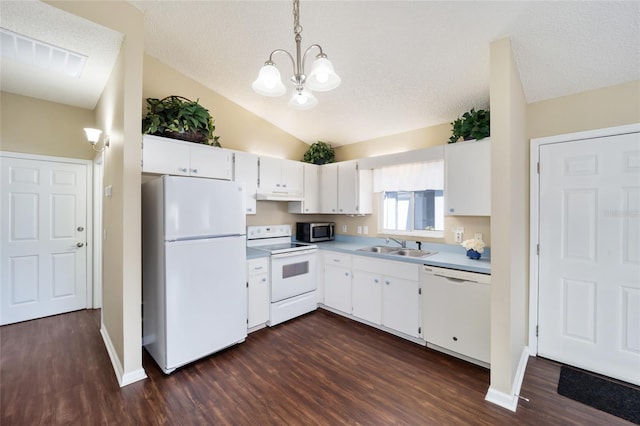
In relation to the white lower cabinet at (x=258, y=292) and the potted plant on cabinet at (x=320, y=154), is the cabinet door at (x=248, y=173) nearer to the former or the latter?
the white lower cabinet at (x=258, y=292)

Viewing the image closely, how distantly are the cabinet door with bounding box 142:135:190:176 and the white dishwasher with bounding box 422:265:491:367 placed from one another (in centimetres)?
267

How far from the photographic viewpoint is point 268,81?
1550 mm

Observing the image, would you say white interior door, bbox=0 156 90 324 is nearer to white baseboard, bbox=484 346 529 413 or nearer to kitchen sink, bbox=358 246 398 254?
kitchen sink, bbox=358 246 398 254

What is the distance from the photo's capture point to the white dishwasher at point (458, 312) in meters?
2.26

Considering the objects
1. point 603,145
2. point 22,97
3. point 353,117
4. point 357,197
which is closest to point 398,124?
point 353,117

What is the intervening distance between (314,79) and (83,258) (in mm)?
4125

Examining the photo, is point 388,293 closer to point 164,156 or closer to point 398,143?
point 398,143

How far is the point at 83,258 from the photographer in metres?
3.66

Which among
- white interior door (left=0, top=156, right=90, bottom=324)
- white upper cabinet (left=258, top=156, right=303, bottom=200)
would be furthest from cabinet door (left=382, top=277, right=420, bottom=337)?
white interior door (left=0, top=156, right=90, bottom=324)

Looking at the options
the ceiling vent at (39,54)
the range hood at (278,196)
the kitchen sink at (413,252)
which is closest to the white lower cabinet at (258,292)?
the range hood at (278,196)

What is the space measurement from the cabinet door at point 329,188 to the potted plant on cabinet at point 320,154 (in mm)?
125

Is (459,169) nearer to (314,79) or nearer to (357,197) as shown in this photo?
(357,197)

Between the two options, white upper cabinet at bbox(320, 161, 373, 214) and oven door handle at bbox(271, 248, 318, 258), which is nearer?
oven door handle at bbox(271, 248, 318, 258)

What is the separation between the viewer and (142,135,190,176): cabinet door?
2531mm
